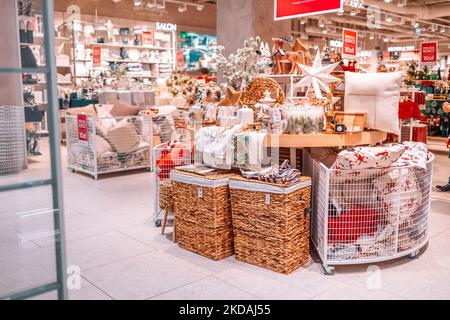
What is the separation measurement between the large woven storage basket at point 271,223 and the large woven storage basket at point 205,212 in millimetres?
95

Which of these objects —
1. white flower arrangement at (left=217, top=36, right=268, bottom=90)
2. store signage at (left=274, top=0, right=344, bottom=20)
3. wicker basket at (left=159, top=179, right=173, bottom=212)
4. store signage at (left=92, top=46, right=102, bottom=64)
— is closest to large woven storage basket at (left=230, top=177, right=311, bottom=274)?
wicker basket at (left=159, top=179, right=173, bottom=212)

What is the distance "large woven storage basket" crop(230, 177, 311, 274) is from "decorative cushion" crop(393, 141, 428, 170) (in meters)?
0.68

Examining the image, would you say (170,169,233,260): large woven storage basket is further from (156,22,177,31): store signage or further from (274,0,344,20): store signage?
(156,22,177,31): store signage

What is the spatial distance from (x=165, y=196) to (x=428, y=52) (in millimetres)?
9276

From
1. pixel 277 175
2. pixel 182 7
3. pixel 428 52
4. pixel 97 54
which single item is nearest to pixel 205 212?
pixel 277 175

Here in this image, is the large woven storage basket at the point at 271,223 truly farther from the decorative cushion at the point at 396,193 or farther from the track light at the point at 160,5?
the track light at the point at 160,5

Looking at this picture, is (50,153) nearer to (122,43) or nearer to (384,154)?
(384,154)

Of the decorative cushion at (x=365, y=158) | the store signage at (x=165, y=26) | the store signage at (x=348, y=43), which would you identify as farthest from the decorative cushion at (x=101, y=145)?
the store signage at (x=165, y=26)

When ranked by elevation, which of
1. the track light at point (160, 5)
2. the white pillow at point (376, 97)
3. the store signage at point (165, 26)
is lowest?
the white pillow at point (376, 97)

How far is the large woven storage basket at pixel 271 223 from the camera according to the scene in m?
3.11

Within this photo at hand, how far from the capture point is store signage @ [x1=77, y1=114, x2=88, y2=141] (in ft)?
21.1

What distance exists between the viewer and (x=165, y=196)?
4035 millimetres
